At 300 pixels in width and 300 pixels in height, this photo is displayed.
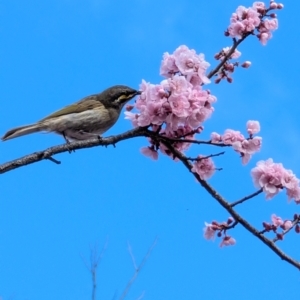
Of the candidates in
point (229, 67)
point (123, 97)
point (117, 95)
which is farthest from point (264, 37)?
point (117, 95)

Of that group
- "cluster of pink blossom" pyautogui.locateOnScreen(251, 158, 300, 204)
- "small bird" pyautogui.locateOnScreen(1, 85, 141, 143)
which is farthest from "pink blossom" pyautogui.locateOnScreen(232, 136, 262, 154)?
"small bird" pyautogui.locateOnScreen(1, 85, 141, 143)

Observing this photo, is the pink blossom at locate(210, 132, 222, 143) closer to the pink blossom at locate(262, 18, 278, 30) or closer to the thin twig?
the thin twig

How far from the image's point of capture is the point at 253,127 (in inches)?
162

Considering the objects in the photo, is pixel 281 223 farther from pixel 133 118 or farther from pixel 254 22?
pixel 254 22

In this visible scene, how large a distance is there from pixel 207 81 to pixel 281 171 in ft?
2.88

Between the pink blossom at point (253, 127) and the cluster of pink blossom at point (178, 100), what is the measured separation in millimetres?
312

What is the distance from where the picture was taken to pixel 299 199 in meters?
4.00

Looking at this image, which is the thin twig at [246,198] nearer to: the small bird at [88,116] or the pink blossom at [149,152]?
the pink blossom at [149,152]

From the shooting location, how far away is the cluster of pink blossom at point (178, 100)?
12.8 ft

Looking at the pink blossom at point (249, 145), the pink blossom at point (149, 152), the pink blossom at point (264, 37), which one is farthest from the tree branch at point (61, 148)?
the pink blossom at point (264, 37)

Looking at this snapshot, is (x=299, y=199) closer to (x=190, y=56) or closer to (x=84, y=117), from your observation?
(x=190, y=56)

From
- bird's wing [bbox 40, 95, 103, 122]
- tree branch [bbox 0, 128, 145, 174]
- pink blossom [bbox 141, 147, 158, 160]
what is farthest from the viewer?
bird's wing [bbox 40, 95, 103, 122]

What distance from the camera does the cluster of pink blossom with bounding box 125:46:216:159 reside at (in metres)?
3.92

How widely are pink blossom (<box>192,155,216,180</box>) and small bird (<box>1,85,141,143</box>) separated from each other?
196cm
